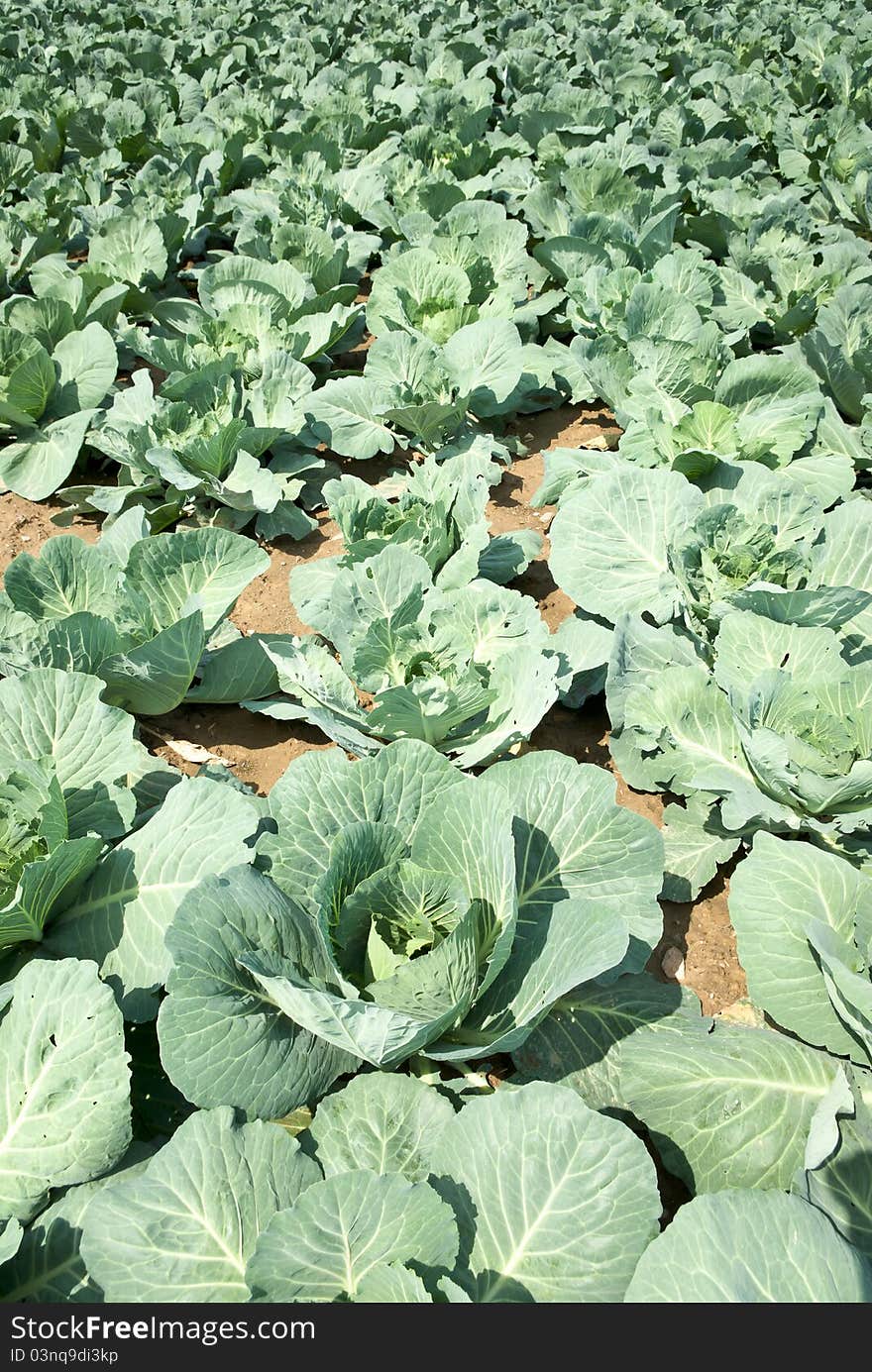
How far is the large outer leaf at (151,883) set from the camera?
2.45m

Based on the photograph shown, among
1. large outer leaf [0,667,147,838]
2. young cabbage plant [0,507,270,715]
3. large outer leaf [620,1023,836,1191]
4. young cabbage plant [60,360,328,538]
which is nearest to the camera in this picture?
large outer leaf [620,1023,836,1191]

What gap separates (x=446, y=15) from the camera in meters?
13.1

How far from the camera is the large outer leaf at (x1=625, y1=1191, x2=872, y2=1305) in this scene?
167 cm

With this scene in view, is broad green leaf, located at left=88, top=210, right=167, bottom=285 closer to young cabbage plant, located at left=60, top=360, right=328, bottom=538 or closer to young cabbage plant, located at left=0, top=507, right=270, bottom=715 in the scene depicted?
young cabbage plant, located at left=60, top=360, right=328, bottom=538

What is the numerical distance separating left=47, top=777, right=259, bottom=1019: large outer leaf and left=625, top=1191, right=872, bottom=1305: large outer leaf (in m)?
1.22

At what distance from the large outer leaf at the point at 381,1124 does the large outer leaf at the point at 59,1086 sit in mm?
413

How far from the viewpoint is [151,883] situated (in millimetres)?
2539

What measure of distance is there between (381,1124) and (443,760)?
0.85 meters

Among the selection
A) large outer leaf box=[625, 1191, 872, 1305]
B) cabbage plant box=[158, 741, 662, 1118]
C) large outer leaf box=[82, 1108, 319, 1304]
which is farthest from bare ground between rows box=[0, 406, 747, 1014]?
large outer leaf box=[82, 1108, 319, 1304]

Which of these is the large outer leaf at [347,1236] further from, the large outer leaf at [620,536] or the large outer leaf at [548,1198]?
the large outer leaf at [620,536]

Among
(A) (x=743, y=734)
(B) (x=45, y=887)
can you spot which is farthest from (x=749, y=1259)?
(B) (x=45, y=887)

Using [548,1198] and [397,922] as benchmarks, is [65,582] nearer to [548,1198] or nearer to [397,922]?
[397,922]

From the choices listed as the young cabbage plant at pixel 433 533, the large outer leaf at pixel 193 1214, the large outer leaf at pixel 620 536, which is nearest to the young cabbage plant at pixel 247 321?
the young cabbage plant at pixel 433 533
